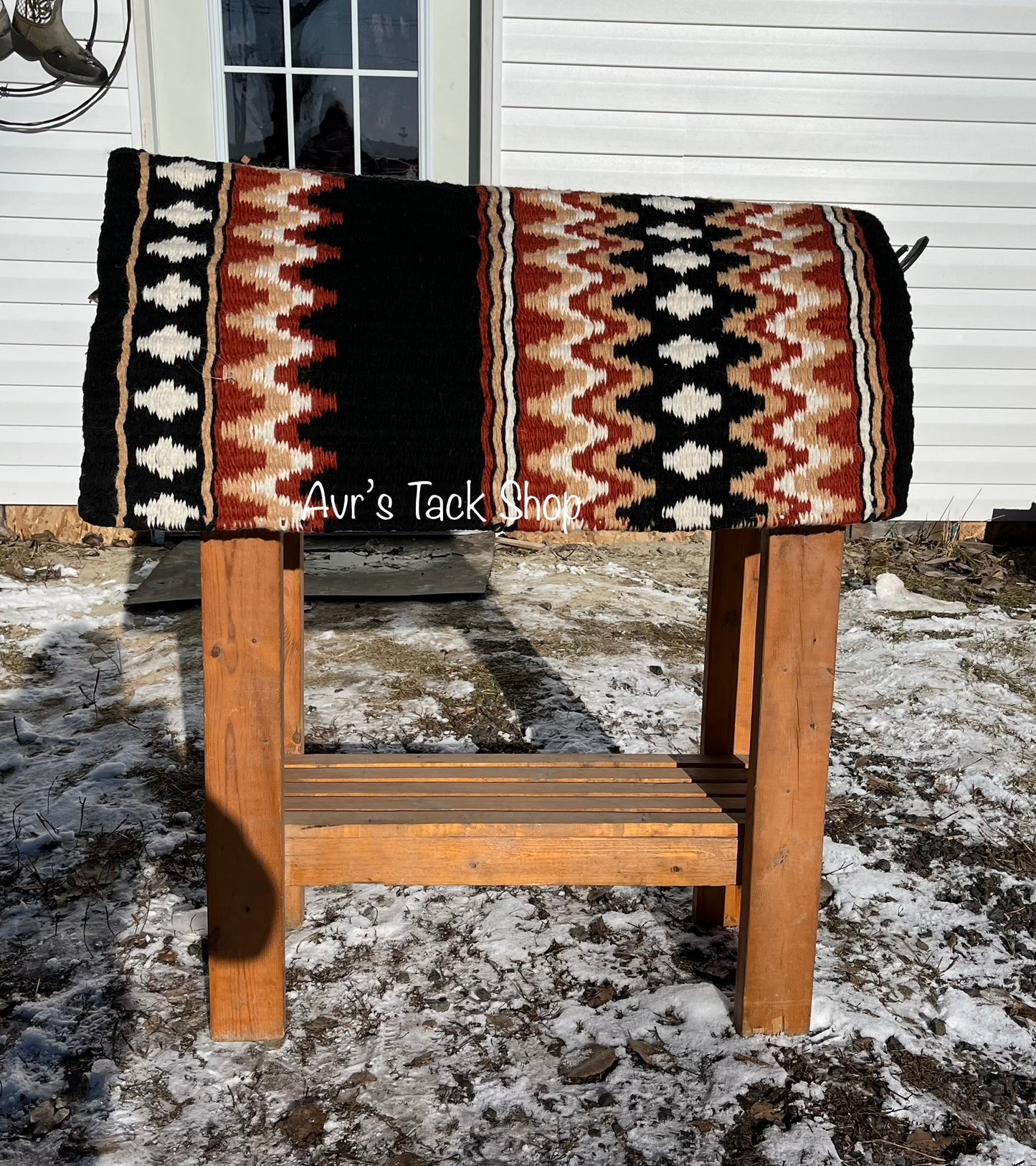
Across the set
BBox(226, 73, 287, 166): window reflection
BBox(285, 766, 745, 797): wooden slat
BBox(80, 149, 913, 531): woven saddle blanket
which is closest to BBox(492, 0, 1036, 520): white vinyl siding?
BBox(226, 73, 287, 166): window reflection

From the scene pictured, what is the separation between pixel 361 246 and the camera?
1.70 m

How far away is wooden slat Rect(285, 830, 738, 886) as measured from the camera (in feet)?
6.04

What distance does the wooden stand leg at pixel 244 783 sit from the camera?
1707 millimetres

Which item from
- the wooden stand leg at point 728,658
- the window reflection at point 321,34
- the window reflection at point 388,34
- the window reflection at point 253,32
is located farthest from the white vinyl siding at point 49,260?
the wooden stand leg at point 728,658

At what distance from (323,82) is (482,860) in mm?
4151

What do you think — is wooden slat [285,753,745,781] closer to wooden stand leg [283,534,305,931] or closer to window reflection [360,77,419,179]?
wooden stand leg [283,534,305,931]

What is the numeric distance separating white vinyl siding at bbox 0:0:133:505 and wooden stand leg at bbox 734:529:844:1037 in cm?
401

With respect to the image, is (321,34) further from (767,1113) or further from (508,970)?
(767,1113)

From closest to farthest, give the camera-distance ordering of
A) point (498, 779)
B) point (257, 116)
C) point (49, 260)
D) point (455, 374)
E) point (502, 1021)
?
point (455, 374) < point (502, 1021) < point (498, 779) < point (49, 260) < point (257, 116)

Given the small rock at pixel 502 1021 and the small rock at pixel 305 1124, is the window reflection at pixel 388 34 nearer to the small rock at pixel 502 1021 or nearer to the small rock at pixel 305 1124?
the small rock at pixel 502 1021

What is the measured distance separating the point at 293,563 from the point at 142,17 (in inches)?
139

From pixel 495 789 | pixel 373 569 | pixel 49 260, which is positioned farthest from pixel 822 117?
pixel 495 789

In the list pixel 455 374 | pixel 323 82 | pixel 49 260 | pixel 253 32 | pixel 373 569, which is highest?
pixel 253 32

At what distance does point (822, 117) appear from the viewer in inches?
191
